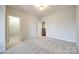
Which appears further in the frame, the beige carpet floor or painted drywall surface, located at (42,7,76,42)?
painted drywall surface, located at (42,7,76,42)

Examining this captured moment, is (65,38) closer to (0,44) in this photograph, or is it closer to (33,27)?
(33,27)

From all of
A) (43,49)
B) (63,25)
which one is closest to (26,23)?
(63,25)

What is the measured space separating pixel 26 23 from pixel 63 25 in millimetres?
3208

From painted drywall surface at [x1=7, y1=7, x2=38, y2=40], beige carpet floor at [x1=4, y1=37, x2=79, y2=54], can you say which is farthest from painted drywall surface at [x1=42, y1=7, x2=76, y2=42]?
painted drywall surface at [x1=7, y1=7, x2=38, y2=40]

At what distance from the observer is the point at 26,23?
680 centimetres

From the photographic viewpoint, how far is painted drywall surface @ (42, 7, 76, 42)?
524 cm

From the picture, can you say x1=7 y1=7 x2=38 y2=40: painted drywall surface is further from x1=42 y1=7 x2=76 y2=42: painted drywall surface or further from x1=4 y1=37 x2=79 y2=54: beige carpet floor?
x1=4 y1=37 x2=79 y2=54: beige carpet floor

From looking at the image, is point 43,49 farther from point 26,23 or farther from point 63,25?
point 26,23

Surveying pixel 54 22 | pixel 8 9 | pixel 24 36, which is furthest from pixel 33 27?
pixel 8 9

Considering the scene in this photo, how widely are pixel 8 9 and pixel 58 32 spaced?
4.35 metres

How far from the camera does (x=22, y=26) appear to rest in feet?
20.8

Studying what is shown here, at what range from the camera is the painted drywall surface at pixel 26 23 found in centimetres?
551

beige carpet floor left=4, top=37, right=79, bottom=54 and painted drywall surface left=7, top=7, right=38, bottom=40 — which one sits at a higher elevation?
painted drywall surface left=7, top=7, right=38, bottom=40

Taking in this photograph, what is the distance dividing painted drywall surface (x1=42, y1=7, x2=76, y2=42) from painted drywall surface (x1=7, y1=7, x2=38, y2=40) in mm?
1641
